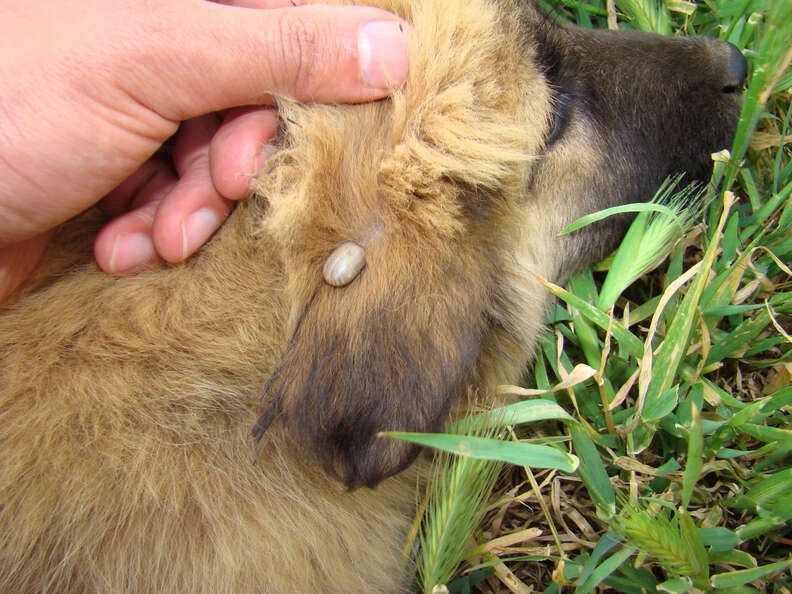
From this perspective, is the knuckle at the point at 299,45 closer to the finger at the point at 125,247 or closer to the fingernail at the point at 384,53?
the fingernail at the point at 384,53

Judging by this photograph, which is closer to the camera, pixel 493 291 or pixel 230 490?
Answer: pixel 230 490

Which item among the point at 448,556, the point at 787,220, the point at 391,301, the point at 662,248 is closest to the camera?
the point at 391,301

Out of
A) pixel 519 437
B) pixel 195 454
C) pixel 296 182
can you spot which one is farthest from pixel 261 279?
pixel 519 437

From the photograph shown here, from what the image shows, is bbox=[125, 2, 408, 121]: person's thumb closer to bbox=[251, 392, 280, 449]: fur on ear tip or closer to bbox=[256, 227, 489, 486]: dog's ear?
bbox=[256, 227, 489, 486]: dog's ear

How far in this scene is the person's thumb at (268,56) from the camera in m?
1.33

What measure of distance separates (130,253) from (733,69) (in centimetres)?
178

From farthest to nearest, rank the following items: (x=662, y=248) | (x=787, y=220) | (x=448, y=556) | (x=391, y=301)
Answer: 1. (x=787, y=220)
2. (x=662, y=248)
3. (x=448, y=556)
4. (x=391, y=301)

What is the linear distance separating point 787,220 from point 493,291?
3.34 feet

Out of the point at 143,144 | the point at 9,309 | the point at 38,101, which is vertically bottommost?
the point at 9,309

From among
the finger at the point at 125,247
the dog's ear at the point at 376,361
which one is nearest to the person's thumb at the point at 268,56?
the finger at the point at 125,247

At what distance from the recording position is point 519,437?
6.03ft

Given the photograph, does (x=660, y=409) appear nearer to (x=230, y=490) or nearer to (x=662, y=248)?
(x=662, y=248)

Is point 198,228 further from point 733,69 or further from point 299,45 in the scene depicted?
point 733,69

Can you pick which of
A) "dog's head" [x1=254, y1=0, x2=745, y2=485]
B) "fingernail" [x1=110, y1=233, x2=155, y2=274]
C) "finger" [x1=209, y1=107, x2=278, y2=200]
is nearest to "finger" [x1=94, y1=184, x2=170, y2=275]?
"fingernail" [x1=110, y1=233, x2=155, y2=274]
